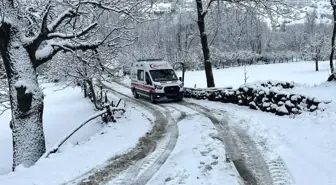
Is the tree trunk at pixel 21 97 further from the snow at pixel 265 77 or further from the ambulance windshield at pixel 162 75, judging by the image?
the snow at pixel 265 77

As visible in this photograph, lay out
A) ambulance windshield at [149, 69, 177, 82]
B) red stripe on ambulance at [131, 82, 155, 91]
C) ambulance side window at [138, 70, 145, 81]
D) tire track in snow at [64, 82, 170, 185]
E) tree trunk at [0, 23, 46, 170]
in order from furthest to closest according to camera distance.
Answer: ambulance side window at [138, 70, 145, 81]
ambulance windshield at [149, 69, 177, 82]
red stripe on ambulance at [131, 82, 155, 91]
tree trunk at [0, 23, 46, 170]
tire track in snow at [64, 82, 170, 185]

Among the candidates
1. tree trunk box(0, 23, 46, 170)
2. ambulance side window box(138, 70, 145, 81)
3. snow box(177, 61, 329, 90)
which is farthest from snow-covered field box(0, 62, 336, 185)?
snow box(177, 61, 329, 90)

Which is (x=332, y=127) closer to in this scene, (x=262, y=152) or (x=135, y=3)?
(x=262, y=152)

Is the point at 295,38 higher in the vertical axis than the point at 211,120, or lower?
higher

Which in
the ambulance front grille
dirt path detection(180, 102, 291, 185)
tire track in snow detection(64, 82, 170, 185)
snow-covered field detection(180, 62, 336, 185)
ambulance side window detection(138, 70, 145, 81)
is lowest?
tire track in snow detection(64, 82, 170, 185)

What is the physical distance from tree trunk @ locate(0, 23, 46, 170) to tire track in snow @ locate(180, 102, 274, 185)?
5.66m

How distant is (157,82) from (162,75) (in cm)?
104

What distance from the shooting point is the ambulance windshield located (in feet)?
69.1

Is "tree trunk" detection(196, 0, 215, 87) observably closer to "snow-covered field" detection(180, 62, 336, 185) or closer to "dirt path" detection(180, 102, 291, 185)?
"snow-covered field" detection(180, 62, 336, 185)

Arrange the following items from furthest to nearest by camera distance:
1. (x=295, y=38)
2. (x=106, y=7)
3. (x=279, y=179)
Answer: (x=295, y=38)
(x=106, y=7)
(x=279, y=179)

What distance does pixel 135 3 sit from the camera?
10680 mm

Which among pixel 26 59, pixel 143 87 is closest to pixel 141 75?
pixel 143 87

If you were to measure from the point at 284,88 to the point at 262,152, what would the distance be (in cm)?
653

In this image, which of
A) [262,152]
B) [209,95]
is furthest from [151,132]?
[209,95]
